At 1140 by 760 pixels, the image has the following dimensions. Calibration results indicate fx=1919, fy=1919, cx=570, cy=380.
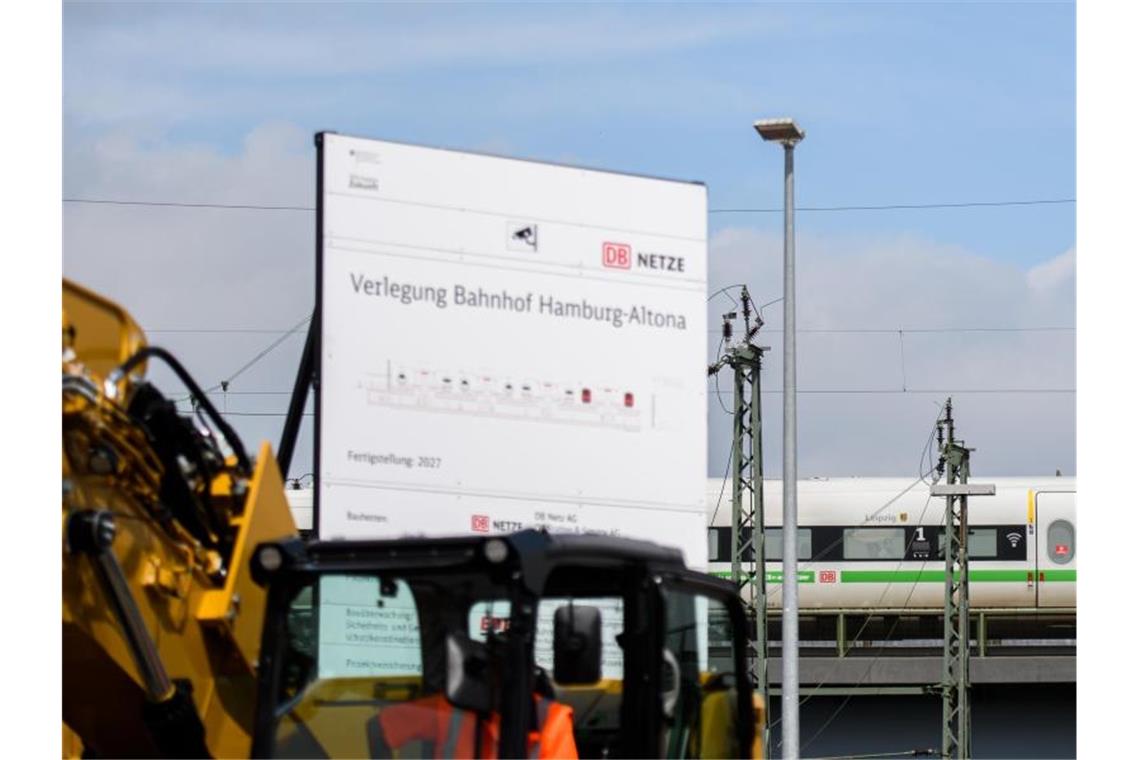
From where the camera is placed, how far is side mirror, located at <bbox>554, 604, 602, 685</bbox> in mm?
6113

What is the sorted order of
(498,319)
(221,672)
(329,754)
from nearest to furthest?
(329,754)
(221,672)
(498,319)

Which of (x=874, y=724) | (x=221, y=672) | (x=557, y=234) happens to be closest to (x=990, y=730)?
(x=874, y=724)

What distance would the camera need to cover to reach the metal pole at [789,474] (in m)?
21.9

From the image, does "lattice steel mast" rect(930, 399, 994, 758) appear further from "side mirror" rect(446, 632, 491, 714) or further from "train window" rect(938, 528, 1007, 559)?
"side mirror" rect(446, 632, 491, 714)

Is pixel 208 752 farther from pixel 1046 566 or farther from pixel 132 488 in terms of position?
pixel 1046 566

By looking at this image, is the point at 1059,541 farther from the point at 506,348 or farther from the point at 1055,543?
the point at 506,348

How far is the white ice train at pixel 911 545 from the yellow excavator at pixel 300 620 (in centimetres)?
3122

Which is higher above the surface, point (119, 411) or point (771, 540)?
point (119, 411)

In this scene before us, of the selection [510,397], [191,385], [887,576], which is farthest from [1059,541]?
[191,385]

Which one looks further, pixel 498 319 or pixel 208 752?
pixel 498 319

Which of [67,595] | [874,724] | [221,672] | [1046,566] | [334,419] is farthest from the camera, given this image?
[874,724]

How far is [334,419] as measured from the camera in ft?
29.3

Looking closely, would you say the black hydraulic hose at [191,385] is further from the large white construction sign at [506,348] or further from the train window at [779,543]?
the train window at [779,543]
